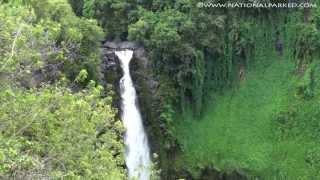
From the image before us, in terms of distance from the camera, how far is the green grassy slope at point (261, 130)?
2858 cm

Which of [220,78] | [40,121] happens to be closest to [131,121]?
[220,78]

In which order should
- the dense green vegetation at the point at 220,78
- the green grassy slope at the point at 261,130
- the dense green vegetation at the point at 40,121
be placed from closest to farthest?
the dense green vegetation at the point at 40,121, the dense green vegetation at the point at 220,78, the green grassy slope at the point at 261,130

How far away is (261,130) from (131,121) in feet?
23.8

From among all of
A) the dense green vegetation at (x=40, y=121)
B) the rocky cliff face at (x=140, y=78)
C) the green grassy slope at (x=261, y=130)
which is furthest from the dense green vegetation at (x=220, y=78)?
the dense green vegetation at (x=40, y=121)

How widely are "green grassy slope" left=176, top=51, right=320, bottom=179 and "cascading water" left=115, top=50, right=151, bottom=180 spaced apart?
211cm

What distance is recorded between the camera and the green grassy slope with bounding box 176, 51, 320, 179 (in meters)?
28.6

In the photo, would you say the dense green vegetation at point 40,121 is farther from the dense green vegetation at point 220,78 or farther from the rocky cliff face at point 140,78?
the rocky cliff face at point 140,78

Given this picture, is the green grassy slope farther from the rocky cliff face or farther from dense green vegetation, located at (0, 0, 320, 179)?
the rocky cliff face

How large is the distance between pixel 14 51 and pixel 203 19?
20.8m

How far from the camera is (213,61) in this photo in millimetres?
31250

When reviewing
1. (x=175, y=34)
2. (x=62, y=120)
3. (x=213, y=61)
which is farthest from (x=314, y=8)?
(x=62, y=120)

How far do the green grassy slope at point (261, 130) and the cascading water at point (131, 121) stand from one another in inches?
83.0

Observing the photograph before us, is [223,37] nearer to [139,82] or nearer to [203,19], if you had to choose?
[203,19]

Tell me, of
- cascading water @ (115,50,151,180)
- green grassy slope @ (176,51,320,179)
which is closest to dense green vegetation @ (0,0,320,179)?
green grassy slope @ (176,51,320,179)
